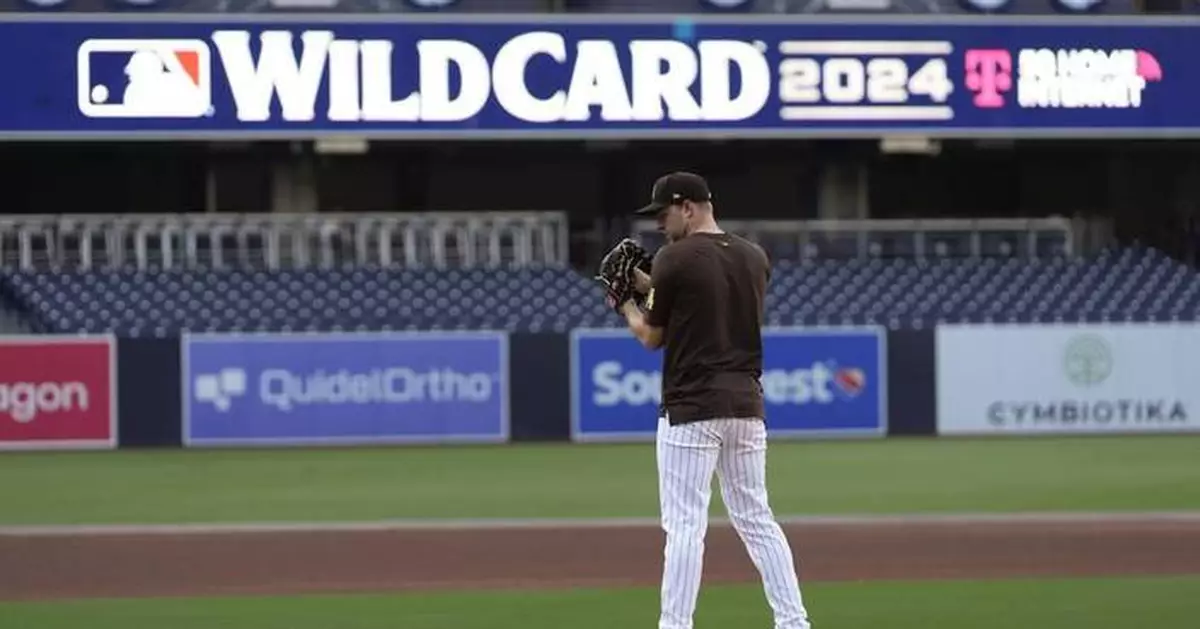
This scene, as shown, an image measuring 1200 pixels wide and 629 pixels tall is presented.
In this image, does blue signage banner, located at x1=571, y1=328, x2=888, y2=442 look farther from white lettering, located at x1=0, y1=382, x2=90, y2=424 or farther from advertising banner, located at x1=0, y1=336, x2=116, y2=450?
white lettering, located at x1=0, y1=382, x2=90, y2=424

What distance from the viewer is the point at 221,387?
891 inches

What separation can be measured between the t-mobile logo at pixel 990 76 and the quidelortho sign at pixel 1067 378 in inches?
154

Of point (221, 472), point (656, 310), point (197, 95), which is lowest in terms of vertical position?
point (221, 472)

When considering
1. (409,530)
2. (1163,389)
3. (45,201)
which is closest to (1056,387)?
(1163,389)

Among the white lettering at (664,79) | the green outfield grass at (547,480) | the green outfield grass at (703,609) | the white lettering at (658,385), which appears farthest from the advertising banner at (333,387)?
the green outfield grass at (703,609)

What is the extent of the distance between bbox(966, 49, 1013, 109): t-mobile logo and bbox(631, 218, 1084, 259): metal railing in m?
2.20

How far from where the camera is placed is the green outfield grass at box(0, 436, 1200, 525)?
15.4 m

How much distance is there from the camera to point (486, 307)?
83.2 ft

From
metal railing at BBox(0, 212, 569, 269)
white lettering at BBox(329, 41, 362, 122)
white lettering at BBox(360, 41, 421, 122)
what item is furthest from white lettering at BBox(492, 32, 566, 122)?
metal railing at BBox(0, 212, 569, 269)

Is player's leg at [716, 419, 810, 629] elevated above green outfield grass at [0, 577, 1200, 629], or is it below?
above

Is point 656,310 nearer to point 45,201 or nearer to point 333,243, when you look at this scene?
point 333,243

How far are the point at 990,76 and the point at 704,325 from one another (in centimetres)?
1986

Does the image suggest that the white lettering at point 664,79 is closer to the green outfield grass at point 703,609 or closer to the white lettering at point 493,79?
the white lettering at point 493,79

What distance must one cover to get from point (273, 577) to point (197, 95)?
14778 millimetres
